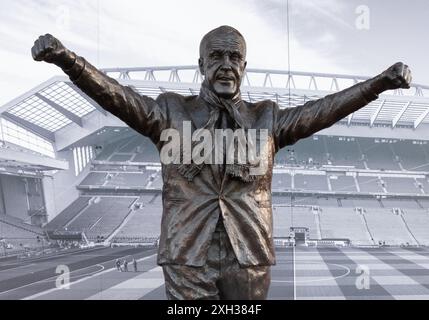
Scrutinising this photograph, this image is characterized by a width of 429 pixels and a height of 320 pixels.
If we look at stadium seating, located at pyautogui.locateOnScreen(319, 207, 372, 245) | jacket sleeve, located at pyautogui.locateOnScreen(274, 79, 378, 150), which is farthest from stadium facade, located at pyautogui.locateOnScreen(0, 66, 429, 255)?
jacket sleeve, located at pyautogui.locateOnScreen(274, 79, 378, 150)

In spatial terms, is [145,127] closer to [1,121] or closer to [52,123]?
[1,121]

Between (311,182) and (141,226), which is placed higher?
(311,182)

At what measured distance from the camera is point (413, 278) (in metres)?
15.3

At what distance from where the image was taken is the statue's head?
2.23 meters

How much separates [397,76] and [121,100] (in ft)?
4.05

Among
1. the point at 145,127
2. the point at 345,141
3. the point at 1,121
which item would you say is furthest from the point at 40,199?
the point at 145,127

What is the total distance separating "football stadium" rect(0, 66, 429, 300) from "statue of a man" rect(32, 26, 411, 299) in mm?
9513

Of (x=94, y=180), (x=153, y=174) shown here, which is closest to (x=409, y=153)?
(x=153, y=174)

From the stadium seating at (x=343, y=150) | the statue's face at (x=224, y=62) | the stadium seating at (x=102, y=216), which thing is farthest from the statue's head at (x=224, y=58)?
the stadium seating at (x=343, y=150)

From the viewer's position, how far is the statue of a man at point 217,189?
220 centimetres

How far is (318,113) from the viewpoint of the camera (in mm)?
2355

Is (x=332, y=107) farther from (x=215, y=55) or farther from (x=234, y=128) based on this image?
(x=215, y=55)

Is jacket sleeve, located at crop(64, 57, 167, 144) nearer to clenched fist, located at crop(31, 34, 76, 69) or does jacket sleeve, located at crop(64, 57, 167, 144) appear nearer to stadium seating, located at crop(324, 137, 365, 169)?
clenched fist, located at crop(31, 34, 76, 69)
